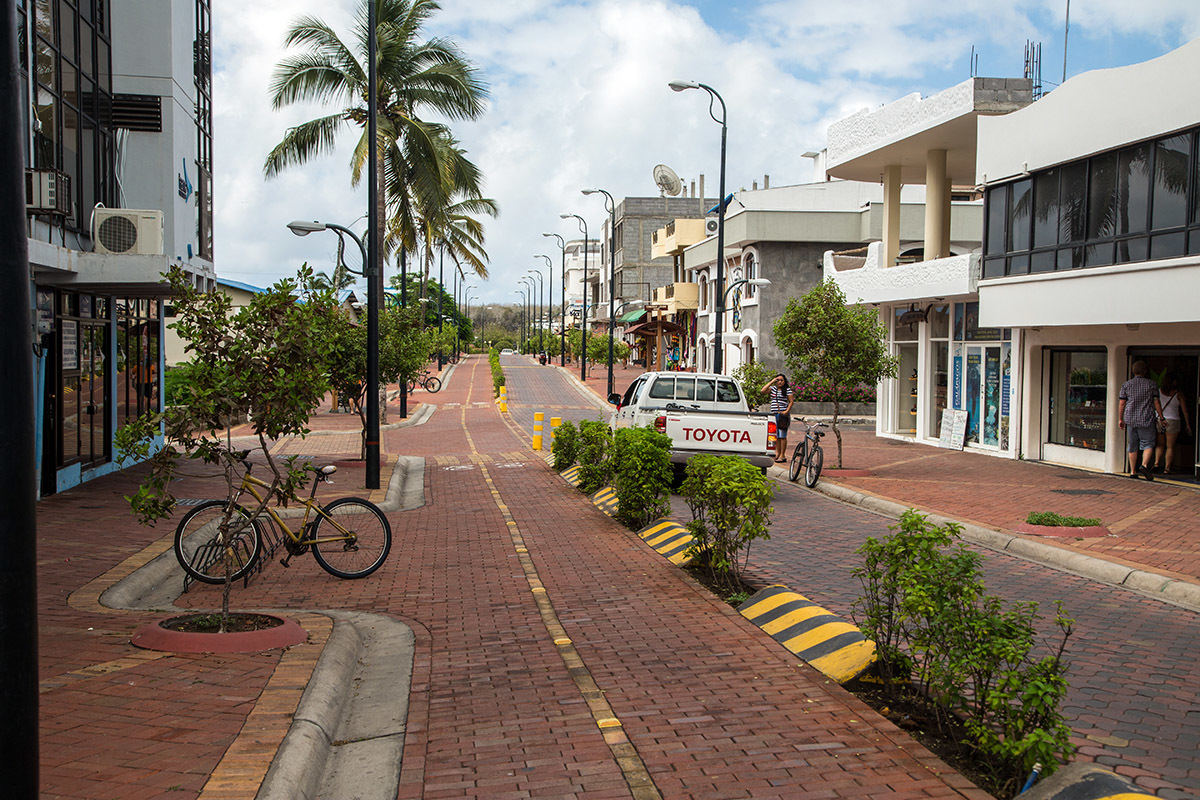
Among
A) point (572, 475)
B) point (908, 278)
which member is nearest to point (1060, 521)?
point (572, 475)

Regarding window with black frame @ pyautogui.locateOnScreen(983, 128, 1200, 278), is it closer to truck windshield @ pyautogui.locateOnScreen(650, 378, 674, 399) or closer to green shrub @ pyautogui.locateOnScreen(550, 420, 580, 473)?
truck windshield @ pyautogui.locateOnScreen(650, 378, 674, 399)

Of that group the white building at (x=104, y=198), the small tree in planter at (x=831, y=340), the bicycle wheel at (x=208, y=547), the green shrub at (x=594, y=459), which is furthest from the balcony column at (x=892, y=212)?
the bicycle wheel at (x=208, y=547)

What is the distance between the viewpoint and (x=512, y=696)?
621cm

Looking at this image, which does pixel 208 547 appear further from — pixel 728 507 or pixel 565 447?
pixel 565 447

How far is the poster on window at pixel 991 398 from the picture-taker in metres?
22.0

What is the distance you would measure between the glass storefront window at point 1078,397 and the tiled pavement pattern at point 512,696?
11938 millimetres

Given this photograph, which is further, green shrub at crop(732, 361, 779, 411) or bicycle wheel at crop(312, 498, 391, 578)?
green shrub at crop(732, 361, 779, 411)

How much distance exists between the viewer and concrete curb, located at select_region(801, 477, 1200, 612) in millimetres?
8820

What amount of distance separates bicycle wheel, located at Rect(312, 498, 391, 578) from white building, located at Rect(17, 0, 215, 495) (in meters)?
6.21

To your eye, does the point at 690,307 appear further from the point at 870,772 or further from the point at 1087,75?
the point at 870,772

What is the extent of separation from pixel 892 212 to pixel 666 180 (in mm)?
41715

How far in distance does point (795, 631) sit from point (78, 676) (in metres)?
4.86

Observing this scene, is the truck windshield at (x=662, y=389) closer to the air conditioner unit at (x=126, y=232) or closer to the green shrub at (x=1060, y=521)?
the green shrub at (x=1060, y=521)

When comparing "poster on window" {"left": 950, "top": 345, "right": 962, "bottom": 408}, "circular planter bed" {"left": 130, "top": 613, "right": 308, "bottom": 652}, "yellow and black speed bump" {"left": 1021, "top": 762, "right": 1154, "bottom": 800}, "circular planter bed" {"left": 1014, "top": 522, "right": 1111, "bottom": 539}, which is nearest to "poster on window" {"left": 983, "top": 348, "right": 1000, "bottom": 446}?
"poster on window" {"left": 950, "top": 345, "right": 962, "bottom": 408}
